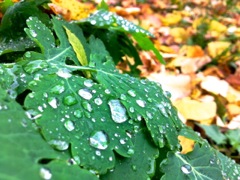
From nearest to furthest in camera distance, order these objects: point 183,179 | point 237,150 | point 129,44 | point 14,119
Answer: point 14,119, point 183,179, point 129,44, point 237,150

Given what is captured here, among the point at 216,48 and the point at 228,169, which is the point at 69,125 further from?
the point at 216,48

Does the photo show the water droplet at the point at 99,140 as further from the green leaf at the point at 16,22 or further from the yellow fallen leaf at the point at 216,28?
the yellow fallen leaf at the point at 216,28

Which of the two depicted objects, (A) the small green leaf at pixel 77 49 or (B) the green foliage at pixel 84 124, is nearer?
(B) the green foliage at pixel 84 124

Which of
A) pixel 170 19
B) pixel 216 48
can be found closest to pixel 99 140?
pixel 216 48

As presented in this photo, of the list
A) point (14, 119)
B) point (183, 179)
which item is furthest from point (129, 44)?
point (14, 119)

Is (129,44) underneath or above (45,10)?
underneath

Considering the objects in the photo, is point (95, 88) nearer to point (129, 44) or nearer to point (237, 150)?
point (129, 44)

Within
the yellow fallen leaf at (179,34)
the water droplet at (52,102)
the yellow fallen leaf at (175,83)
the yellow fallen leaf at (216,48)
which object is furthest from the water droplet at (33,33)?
the yellow fallen leaf at (179,34)
